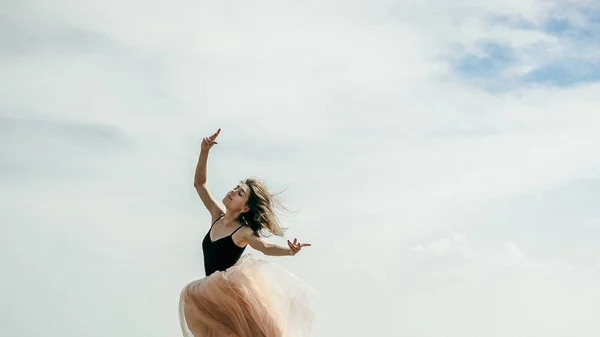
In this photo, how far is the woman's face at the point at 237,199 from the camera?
964 centimetres

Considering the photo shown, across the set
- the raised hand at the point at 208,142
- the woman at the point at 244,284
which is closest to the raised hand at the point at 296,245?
the woman at the point at 244,284

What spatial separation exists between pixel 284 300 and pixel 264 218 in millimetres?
839

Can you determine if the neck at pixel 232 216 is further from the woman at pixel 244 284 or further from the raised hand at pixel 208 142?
the raised hand at pixel 208 142

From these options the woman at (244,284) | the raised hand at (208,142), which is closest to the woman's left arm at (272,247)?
the woman at (244,284)

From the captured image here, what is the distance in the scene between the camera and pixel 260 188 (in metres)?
9.76

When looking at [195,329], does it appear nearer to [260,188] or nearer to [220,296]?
[220,296]

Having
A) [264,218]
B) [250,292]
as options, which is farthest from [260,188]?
[250,292]

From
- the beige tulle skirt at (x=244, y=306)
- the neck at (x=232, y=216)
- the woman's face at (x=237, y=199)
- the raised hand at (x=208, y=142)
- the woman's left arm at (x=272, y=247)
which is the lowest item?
the beige tulle skirt at (x=244, y=306)

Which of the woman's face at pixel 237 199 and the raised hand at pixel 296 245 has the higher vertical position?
the woman's face at pixel 237 199

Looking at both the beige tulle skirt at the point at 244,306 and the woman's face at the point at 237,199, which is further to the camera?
the woman's face at the point at 237,199

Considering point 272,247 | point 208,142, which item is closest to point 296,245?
point 272,247

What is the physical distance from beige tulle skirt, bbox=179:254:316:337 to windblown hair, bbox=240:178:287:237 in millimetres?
329

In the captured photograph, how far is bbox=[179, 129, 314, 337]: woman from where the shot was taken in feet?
30.2

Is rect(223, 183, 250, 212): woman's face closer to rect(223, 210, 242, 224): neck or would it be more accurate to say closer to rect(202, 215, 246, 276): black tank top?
rect(223, 210, 242, 224): neck
